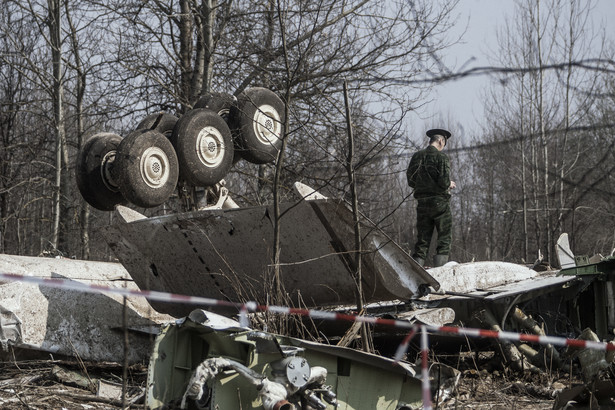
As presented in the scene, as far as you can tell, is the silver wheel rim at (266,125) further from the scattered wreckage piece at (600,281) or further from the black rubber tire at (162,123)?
the scattered wreckage piece at (600,281)

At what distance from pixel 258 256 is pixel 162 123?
223 cm

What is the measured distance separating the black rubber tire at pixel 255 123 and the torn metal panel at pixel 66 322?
6.75 feet

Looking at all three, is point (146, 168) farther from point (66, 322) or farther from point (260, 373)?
point (260, 373)

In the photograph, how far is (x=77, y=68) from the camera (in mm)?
14664

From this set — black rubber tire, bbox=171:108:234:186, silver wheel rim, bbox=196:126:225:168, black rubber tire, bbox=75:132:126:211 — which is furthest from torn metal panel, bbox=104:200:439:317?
silver wheel rim, bbox=196:126:225:168

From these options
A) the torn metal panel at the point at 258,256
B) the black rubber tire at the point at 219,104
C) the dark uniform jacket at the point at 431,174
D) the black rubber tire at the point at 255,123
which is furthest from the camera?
the dark uniform jacket at the point at 431,174

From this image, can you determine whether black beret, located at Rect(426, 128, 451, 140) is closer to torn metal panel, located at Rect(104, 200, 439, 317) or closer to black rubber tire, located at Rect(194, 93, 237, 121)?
black rubber tire, located at Rect(194, 93, 237, 121)

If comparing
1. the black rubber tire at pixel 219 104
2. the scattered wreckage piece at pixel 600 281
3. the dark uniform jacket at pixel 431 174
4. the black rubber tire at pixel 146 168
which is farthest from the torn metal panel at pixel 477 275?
the black rubber tire at pixel 219 104

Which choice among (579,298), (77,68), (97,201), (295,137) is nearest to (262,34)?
(295,137)

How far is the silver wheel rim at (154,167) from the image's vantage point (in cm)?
673

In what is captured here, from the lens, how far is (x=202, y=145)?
714cm

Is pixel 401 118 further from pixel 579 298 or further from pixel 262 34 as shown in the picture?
pixel 262 34

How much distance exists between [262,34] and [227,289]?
720cm

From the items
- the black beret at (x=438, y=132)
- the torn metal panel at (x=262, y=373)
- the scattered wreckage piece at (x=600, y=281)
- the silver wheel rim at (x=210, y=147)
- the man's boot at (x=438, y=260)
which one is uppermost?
the black beret at (x=438, y=132)
